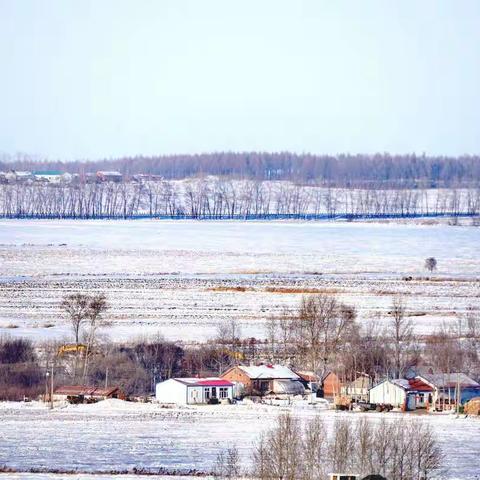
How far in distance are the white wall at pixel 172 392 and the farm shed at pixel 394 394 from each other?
3005 millimetres

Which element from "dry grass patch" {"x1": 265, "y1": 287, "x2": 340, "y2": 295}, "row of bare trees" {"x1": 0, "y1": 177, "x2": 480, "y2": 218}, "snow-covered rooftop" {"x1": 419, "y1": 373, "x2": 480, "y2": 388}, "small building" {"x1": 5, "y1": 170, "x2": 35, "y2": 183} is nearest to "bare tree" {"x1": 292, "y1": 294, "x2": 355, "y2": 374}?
"snow-covered rooftop" {"x1": 419, "y1": 373, "x2": 480, "y2": 388}

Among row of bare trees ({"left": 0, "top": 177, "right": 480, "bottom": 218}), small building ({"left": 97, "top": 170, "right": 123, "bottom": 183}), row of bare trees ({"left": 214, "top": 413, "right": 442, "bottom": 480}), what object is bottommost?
row of bare trees ({"left": 0, "top": 177, "right": 480, "bottom": 218})

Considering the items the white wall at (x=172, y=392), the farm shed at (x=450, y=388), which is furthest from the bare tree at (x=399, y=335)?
the white wall at (x=172, y=392)

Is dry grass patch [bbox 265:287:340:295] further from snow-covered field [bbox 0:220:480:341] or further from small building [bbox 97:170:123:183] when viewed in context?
small building [bbox 97:170:123:183]

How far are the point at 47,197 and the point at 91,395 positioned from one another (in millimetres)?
70048

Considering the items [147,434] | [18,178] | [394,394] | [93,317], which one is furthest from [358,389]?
[18,178]

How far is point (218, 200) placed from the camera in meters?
87.8

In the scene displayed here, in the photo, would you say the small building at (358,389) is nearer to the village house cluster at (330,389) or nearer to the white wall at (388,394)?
the village house cluster at (330,389)

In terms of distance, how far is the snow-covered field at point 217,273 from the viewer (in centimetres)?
2711

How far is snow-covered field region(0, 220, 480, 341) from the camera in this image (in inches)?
1067

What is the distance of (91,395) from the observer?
1894 cm

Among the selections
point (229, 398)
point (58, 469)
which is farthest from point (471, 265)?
point (58, 469)

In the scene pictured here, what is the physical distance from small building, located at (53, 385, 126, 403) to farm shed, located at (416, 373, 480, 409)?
4964 millimetres

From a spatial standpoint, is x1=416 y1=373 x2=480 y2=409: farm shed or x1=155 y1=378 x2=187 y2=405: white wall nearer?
x1=155 y1=378 x2=187 y2=405: white wall
